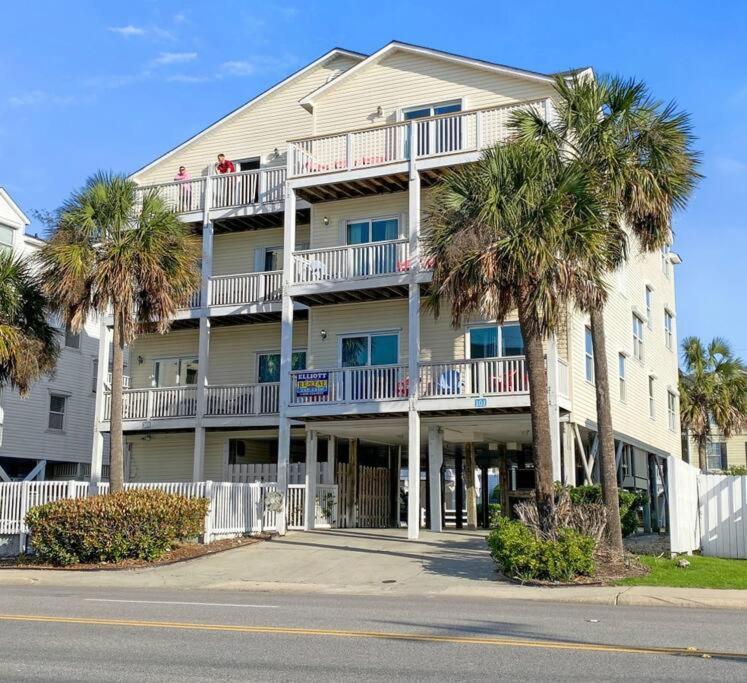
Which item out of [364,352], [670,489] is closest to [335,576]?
[670,489]

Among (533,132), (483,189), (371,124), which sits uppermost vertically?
(371,124)

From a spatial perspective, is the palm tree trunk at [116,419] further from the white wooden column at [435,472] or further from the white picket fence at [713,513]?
the white picket fence at [713,513]

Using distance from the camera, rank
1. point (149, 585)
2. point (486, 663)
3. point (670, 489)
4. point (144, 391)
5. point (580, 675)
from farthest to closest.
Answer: point (144, 391) < point (670, 489) < point (149, 585) < point (486, 663) < point (580, 675)

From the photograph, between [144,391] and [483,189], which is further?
[144,391]

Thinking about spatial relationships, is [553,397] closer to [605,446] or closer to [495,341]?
[495,341]

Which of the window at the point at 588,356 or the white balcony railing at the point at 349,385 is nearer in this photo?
the white balcony railing at the point at 349,385

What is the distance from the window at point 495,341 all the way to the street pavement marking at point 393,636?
48.2 ft

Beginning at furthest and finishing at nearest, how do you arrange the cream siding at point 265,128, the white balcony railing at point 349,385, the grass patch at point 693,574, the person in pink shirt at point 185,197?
the cream siding at point 265,128 → the person in pink shirt at point 185,197 → the white balcony railing at point 349,385 → the grass patch at point 693,574

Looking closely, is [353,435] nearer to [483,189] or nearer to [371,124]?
[371,124]

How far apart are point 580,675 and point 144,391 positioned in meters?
23.1

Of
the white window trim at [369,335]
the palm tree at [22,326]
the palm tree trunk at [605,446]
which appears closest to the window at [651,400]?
the white window trim at [369,335]

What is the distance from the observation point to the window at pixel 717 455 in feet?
184

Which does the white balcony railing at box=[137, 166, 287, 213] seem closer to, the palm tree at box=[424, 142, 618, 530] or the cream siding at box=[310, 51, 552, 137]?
the cream siding at box=[310, 51, 552, 137]

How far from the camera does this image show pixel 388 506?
30375 mm
